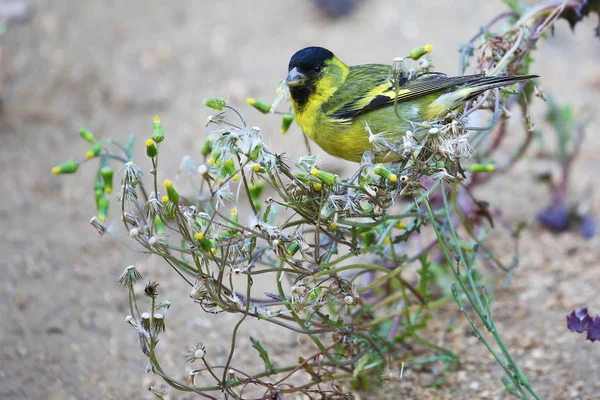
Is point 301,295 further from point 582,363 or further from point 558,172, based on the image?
point 558,172

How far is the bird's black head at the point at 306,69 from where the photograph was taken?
303 cm

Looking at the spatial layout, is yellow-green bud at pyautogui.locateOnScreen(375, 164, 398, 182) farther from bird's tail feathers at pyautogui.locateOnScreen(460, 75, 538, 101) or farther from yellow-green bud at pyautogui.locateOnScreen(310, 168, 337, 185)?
bird's tail feathers at pyautogui.locateOnScreen(460, 75, 538, 101)

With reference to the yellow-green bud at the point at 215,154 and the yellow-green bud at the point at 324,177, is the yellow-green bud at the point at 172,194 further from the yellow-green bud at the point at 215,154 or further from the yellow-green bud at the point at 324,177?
the yellow-green bud at the point at 324,177

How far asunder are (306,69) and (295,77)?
108 millimetres

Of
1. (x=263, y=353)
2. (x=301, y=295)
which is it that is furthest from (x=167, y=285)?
(x=301, y=295)

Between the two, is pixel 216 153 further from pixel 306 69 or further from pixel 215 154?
pixel 306 69

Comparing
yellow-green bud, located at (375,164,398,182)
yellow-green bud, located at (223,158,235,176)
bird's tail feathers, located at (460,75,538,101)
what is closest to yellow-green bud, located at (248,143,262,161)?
yellow-green bud, located at (223,158,235,176)

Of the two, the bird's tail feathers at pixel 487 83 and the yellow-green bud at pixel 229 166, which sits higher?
the bird's tail feathers at pixel 487 83

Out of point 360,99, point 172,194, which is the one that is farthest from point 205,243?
point 360,99

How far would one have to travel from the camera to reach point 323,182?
2.05 meters

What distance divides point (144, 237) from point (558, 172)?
11.9ft

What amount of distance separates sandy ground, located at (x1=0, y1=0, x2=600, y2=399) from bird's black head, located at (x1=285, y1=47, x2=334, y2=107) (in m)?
0.28

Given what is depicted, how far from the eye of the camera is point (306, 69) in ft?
9.99

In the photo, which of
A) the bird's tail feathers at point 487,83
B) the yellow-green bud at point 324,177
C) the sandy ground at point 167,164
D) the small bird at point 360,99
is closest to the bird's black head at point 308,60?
the small bird at point 360,99
